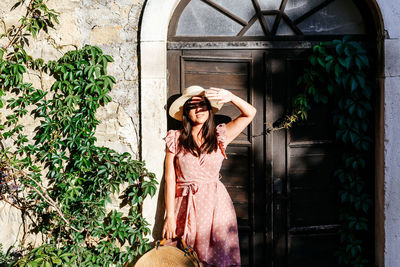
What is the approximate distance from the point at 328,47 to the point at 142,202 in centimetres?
211

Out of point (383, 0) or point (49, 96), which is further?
point (49, 96)

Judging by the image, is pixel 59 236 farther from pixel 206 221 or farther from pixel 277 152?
pixel 277 152

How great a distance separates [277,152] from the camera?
11.8 feet

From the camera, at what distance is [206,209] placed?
321 centimetres

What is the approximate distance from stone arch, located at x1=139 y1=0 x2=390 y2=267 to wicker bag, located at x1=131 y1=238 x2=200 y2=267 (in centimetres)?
35

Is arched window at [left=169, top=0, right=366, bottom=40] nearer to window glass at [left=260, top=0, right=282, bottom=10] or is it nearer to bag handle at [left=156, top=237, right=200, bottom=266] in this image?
window glass at [left=260, top=0, right=282, bottom=10]

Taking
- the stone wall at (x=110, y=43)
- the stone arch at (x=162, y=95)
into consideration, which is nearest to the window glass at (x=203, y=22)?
the stone arch at (x=162, y=95)

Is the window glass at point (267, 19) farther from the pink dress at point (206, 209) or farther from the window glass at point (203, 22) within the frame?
the pink dress at point (206, 209)

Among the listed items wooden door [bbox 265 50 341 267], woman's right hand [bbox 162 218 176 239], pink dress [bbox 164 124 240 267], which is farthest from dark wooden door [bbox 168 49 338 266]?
woman's right hand [bbox 162 218 176 239]

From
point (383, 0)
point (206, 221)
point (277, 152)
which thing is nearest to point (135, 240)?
point (206, 221)

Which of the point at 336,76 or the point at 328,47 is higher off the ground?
the point at 328,47

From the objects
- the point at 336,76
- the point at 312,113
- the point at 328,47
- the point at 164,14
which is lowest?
the point at 312,113

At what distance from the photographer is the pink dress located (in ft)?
10.5

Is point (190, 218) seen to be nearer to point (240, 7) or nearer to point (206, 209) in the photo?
point (206, 209)
